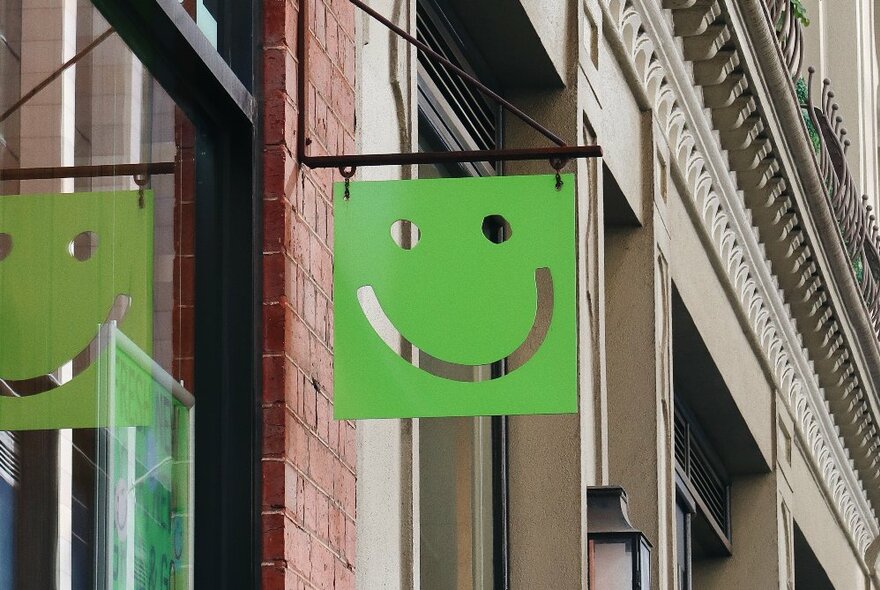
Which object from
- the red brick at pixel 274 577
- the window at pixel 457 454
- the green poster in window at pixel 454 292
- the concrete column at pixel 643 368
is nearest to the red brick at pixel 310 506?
the red brick at pixel 274 577

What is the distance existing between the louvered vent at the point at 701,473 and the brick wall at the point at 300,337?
7.79 m

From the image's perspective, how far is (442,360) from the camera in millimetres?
5180

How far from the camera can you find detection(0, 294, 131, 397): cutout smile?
3.90m

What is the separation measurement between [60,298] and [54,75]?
455mm

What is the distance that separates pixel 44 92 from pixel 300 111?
62.1 inches

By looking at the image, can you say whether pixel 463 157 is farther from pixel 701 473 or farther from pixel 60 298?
pixel 701 473

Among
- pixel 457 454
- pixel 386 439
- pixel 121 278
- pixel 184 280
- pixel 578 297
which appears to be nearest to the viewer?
pixel 121 278

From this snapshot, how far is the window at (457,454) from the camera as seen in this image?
7758 millimetres

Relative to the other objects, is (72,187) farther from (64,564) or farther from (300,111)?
(300,111)

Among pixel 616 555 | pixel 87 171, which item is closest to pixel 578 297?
pixel 616 555

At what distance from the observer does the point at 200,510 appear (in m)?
5.05

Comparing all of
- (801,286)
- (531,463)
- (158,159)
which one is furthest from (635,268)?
(158,159)

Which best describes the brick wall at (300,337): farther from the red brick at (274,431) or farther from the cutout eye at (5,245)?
the cutout eye at (5,245)

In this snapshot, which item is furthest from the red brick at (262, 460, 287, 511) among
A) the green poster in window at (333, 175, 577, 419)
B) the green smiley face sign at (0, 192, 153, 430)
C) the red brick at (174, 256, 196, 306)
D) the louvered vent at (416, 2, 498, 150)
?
the louvered vent at (416, 2, 498, 150)
